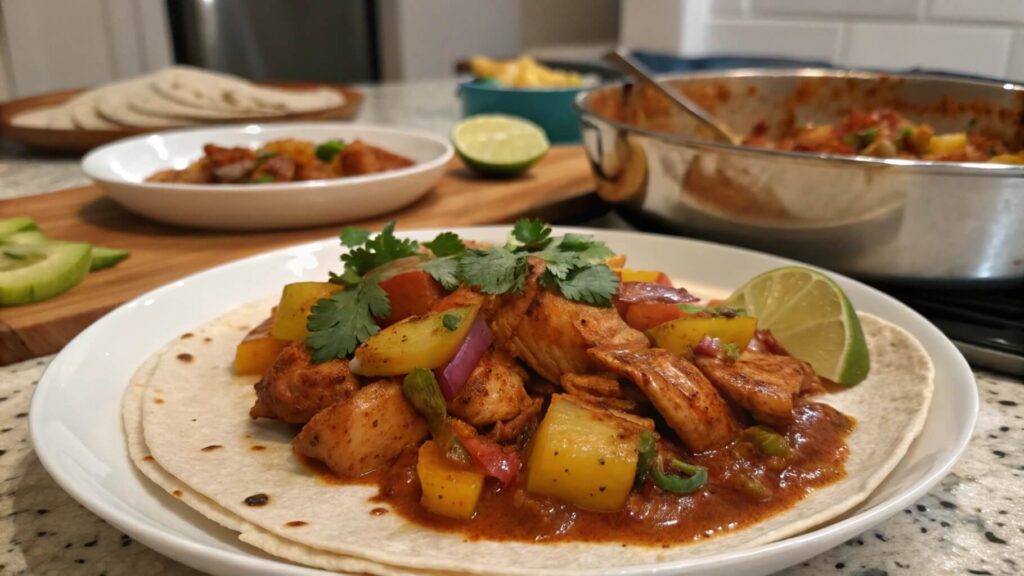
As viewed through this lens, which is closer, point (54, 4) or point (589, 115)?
point (589, 115)

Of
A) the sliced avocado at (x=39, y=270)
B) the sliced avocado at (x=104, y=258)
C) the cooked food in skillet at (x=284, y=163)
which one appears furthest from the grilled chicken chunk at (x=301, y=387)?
the cooked food in skillet at (x=284, y=163)

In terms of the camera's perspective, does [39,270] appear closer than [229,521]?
No

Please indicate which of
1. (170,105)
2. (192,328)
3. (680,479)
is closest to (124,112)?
(170,105)

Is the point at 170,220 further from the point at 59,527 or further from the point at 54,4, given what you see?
the point at 54,4

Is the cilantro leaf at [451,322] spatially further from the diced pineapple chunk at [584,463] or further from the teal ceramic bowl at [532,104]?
the teal ceramic bowl at [532,104]

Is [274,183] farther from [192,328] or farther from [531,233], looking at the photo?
[531,233]

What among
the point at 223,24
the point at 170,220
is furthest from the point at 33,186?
the point at 223,24
